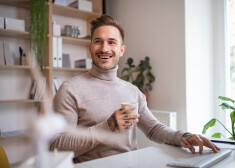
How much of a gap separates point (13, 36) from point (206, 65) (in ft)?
7.32

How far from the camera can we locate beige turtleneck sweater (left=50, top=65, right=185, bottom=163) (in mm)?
1080

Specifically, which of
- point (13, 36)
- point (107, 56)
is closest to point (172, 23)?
point (107, 56)

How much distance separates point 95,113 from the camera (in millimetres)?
1292

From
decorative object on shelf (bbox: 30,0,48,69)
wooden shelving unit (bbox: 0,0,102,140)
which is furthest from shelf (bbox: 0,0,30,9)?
decorative object on shelf (bbox: 30,0,48,69)

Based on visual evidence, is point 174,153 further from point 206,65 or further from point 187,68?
point 206,65

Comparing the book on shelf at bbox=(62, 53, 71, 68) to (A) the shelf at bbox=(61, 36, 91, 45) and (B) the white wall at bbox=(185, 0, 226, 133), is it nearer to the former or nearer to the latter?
(A) the shelf at bbox=(61, 36, 91, 45)

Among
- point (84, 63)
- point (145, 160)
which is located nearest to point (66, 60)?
point (84, 63)

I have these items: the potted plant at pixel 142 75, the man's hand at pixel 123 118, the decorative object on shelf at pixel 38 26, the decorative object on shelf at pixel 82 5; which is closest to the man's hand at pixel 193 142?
the man's hand at pixel 123 118

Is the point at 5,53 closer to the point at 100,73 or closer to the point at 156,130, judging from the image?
the point at 100,73

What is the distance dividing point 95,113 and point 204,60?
1.88 m

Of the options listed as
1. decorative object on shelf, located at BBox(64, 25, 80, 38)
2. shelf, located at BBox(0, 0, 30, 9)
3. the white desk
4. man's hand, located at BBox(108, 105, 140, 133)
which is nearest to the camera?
the white desk

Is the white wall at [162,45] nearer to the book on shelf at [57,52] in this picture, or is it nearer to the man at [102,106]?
the book on shelf at [57,52]

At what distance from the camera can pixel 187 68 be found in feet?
8.36

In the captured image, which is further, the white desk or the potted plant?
the potted plant
